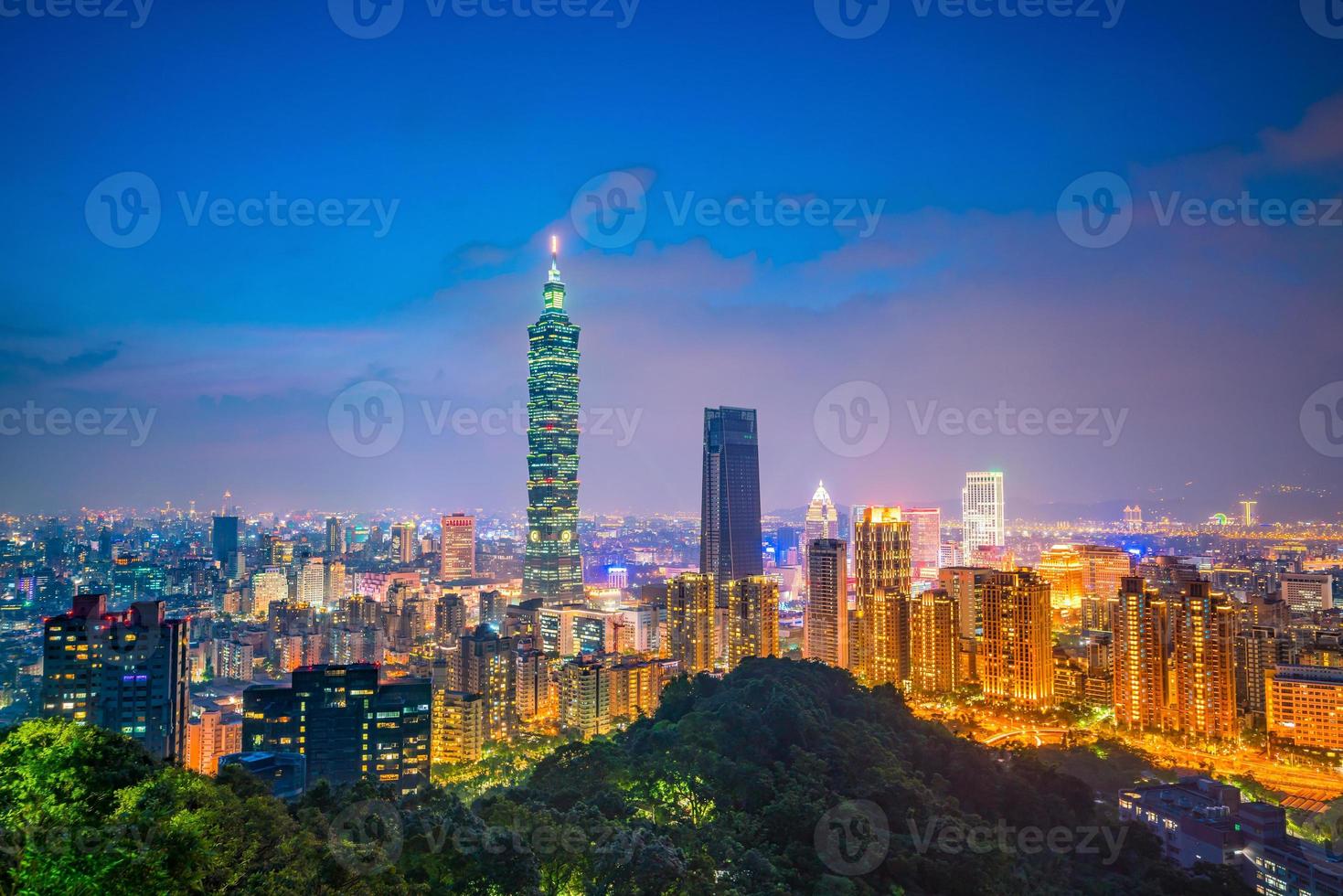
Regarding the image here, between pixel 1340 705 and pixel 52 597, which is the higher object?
pixel 52 597

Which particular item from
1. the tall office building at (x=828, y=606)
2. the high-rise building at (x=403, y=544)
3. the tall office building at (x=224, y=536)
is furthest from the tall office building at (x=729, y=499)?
the tall office building at (x=224, y=536)

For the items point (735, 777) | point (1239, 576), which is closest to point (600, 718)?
point (735, 777)

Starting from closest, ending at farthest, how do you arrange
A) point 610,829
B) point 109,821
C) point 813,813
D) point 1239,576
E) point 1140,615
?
point 109,821 → point 610,829 → point 813,813 → point 1140,615 → point 1239,576

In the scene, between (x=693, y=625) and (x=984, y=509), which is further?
(x=984, y=509)

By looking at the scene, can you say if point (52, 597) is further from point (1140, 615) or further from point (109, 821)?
point (1140, 615)

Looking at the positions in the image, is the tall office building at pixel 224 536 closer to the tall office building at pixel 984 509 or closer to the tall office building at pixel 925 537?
the tall office building at pixel 925 537

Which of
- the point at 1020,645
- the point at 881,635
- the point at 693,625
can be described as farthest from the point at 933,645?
the point at 693,625

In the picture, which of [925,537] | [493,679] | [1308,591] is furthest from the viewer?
[925,537]

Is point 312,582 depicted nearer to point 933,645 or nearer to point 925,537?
point 933,645
